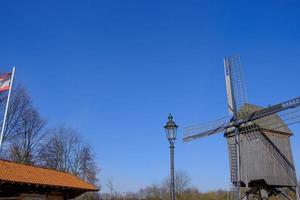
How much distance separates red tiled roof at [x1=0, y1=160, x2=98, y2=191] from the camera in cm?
1611

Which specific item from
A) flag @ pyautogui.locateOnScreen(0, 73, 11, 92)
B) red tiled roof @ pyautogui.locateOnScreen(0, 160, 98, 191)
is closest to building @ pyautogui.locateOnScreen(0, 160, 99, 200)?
red tiled roof @ pyautogui.locateOnScreen(0, 160, 98, 191)

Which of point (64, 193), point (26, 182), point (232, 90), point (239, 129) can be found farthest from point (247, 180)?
point (26, 182)

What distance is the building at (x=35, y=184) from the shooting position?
624 inches

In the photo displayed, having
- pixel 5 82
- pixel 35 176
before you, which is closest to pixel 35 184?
pixel 35 176

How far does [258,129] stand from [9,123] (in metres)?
23.3

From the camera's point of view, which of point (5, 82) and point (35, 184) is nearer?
point (5, 82)

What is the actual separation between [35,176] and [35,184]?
5.03ft

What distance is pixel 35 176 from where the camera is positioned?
17922 millimetres

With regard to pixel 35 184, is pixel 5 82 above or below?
above

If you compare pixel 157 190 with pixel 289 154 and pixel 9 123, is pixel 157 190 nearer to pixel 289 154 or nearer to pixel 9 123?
pixel 9 123

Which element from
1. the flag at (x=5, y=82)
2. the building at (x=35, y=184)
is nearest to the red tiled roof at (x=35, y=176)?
the building at (x=35, y=184)

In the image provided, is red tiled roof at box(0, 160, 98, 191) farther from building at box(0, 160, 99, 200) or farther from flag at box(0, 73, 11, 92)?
flag at box(0, 73, 11, 92)

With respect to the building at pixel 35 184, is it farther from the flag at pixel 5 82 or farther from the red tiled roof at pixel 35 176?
the flag at pixel 5 82

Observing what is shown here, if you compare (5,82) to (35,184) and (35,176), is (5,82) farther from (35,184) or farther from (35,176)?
(35,176)
